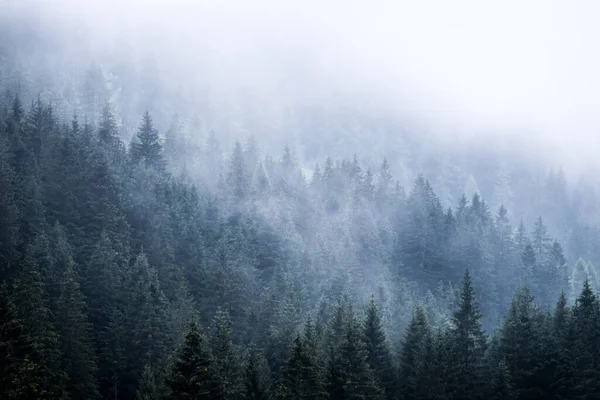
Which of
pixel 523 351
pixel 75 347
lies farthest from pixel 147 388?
pixel 523 351

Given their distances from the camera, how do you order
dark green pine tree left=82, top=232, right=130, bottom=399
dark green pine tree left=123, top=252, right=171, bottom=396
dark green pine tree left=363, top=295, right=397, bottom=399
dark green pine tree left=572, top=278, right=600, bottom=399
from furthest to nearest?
dark green pine tree left=123, top=252, right=171, bottom=396, dark green pine tree left=82, top=232, right=130, bottom=399, dark green pine tree left=363, top=295, right=397, bottom=399, dark green pine tree left=572, top=278, right=600, bottom=399

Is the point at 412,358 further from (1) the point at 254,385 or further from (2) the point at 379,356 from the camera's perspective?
(1) the point at 254,385

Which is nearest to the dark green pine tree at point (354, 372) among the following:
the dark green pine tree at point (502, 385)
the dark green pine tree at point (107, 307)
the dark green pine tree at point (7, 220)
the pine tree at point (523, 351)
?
the dark green pine tree at point (502, 385)

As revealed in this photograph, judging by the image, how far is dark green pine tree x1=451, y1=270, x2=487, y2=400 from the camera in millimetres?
57656

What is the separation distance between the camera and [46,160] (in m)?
86.6

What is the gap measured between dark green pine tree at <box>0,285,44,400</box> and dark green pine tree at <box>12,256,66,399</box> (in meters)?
0.74

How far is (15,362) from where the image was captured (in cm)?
4328

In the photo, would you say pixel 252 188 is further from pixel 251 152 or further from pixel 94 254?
pixel 94 254

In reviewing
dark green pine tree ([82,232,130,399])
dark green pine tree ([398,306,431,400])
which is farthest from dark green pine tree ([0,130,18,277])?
dark green pine tree ([398,306,431,400])

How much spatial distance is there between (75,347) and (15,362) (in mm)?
12879

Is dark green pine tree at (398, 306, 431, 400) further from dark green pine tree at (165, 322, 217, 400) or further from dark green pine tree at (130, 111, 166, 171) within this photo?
dark green pine tree at (130, 111, 166, 171)

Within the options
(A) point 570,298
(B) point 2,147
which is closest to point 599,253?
(A) point 570,298

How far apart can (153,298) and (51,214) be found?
2251 centimetres

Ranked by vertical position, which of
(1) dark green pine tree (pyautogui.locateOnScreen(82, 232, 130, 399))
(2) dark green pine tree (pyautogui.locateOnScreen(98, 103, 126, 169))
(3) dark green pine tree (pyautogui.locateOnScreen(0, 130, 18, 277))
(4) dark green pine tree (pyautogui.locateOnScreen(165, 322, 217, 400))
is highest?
(2) dark green pine tree (pyautogui.locateOnScreen(98, 103, 126, 169))
